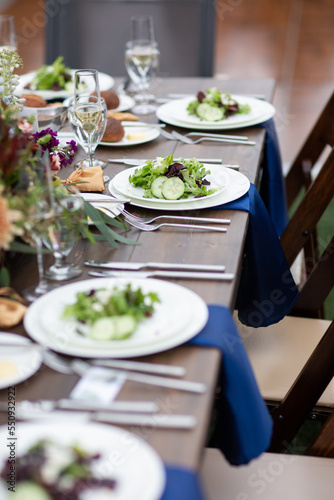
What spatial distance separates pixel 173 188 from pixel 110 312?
1.79ft

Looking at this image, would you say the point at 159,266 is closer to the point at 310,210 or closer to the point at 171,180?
the point at 171,180

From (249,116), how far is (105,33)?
1195 millimetres

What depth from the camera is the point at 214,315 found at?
3.16 feet

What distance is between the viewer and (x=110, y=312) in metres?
0.87

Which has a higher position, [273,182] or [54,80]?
[54,80]

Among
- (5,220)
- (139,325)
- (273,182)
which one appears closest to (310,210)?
(273,182)

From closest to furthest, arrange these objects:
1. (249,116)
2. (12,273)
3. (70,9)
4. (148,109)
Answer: (12,273) → (249,116) → (148,109) → (70,9)

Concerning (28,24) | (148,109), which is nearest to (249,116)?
(148,109)

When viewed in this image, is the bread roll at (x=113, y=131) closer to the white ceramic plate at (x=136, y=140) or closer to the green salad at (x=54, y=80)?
the white ceramic plate at (x=136, y=140)

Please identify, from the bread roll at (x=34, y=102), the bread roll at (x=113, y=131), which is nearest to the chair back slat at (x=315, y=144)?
the bread roll at (x=113, y=131)

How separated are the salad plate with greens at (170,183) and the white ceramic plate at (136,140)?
0.32 meters

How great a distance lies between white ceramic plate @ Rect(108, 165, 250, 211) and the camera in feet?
4.38

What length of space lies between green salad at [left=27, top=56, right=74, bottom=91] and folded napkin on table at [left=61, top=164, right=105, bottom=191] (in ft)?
2.77

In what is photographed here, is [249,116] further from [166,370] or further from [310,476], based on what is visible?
[166,370]
